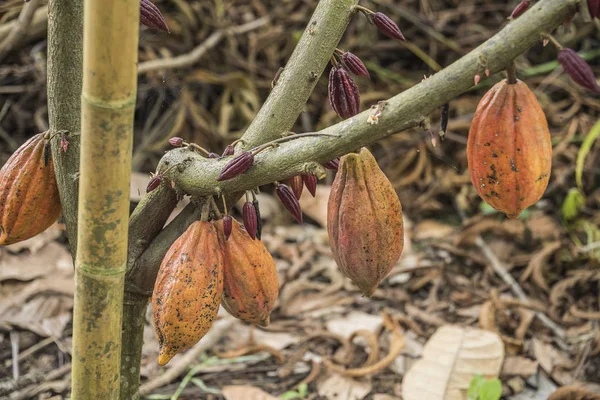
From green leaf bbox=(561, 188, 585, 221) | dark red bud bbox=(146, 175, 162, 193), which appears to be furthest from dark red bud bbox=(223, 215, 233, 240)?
green leaf bbox=(561, 188, 585, 221)

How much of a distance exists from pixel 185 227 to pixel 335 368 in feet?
3.20

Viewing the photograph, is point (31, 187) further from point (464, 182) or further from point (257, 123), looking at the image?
point (464, 182)

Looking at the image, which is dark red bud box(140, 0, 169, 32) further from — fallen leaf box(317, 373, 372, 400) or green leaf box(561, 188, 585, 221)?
green leaf box(561, 188, 585, 221)

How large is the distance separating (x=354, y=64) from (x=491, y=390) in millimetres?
1007

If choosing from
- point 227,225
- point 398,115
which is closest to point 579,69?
point 398,115

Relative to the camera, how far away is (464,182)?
3516mm

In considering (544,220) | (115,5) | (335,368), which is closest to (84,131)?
(115,5)

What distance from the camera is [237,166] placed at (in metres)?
1.10

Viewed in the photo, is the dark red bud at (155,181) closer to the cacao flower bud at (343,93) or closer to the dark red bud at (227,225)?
the dark red bud at (227,225)

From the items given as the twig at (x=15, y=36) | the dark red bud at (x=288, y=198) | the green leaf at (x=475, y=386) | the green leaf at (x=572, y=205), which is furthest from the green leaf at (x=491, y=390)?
the twig at (x=15, y=36)

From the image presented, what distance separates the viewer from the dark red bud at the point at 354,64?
1.25 m

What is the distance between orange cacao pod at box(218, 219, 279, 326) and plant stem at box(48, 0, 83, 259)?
32cm

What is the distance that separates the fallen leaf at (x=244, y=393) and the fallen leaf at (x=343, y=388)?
213mm

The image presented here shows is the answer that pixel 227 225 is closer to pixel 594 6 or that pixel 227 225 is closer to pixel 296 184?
pixel 296 184
